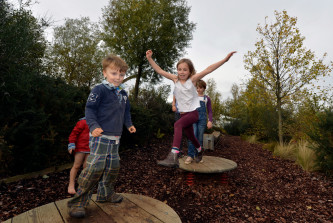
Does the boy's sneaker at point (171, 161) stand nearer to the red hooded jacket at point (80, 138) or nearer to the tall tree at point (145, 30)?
the red hooded jacket at point (80, 138)

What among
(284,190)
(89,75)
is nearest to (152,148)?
(284,190)

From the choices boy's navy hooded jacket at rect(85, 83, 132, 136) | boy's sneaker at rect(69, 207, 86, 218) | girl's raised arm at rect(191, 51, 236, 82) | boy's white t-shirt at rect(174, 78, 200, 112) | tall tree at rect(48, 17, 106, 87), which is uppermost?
tall tree at rect(48, 17, 106, 87)

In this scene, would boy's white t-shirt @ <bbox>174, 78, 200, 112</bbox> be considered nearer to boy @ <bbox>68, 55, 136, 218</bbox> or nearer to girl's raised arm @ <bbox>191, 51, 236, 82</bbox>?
girl's raised arm @ <bbox>191, 51, 236, 82</bbox>

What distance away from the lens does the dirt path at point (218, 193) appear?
315 cm

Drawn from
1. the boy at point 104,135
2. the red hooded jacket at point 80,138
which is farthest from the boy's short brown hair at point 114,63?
the red hooded jacket at point 80,138

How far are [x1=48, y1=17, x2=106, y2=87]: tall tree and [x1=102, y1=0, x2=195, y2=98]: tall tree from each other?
2921mm

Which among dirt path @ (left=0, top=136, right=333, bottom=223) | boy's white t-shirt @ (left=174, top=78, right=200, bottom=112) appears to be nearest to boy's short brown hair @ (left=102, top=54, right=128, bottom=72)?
boy's white t-shirt @ (left=174, top=78, right=200, bottom=112)

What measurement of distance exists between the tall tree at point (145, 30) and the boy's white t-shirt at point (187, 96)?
1287 cm

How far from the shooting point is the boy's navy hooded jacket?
202 centimetres

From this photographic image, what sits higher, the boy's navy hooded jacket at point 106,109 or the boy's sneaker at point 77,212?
the boy's navy hooded jacket at point 106,109

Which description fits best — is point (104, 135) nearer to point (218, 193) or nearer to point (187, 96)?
point (187, 96)

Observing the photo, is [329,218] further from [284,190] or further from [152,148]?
[152,148]

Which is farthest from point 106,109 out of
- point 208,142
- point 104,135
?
point 208,142

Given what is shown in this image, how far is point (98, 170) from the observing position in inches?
79.4
